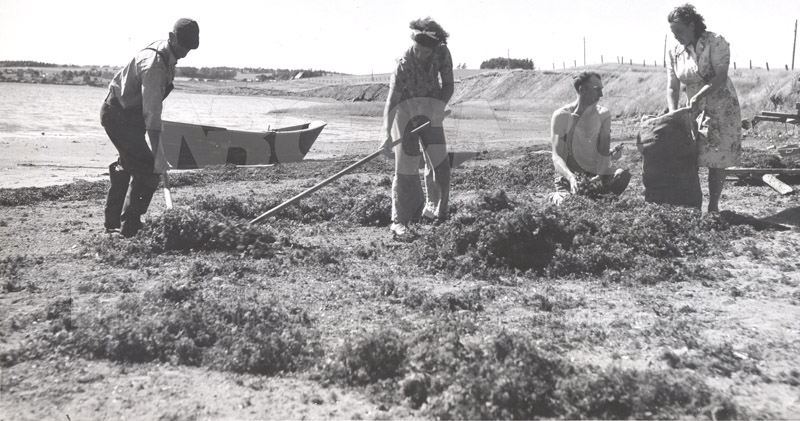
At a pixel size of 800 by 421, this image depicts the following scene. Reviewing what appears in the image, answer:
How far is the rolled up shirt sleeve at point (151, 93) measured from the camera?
5.79m

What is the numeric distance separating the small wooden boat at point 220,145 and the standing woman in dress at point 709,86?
8.32 meters

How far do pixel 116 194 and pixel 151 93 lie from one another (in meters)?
1.02

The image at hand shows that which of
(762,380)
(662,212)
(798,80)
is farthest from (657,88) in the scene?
(762,380)

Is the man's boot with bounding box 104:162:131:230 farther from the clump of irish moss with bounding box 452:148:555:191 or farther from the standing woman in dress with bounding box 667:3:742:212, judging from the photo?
the standing woman in dress with bounding box 667:3:742:212

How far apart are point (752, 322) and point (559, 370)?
147 centimetres

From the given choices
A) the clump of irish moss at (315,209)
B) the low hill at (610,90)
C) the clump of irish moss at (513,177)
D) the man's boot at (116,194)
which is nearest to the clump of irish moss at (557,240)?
the clump of irish moss at (315,209)

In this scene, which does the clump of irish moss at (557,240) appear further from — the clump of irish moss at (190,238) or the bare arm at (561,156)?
the clump of irish moss at (190,238)

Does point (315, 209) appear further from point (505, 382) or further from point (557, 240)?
point (505, 382)

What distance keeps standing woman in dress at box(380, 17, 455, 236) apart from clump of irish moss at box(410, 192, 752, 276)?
28.7 inches

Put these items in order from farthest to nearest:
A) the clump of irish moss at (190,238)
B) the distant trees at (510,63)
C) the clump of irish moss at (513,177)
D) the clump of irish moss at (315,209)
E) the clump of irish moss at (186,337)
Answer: the distant trees at (510,63)
the clump of irish moss at (513,177)
the clump of irish moss at (315,209)
the clump of irish moss at (190,238)
the clump of irish moss at (186,337)

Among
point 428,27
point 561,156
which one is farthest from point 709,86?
point 428,27

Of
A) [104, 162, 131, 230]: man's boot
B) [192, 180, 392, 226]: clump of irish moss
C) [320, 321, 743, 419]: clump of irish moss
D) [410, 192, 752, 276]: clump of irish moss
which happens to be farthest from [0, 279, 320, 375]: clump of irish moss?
[192, 180, 392, 226]: clump of irish moss

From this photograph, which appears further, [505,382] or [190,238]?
[190,238]

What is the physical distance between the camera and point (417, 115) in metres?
6.22
